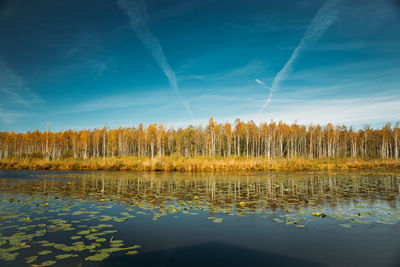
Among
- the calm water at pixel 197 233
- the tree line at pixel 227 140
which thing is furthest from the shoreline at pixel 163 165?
the tree line at pixel 227 140

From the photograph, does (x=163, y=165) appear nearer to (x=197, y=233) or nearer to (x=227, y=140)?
(x=197, y=233)

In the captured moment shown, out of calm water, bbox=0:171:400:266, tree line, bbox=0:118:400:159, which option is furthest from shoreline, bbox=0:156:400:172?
tree line, bbox=0:118:400:159

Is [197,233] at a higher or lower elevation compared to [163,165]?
lower

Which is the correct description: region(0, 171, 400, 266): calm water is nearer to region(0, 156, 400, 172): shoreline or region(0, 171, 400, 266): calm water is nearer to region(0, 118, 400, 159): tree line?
region(0, 156, 400, 172): shoreline

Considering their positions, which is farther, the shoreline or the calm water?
the shoreline

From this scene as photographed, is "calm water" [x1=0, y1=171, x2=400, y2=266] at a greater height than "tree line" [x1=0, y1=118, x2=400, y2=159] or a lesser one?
lesser

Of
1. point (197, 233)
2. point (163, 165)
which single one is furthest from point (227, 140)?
point (197, 233)

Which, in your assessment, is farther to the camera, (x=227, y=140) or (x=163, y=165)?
(x=227, y=140)

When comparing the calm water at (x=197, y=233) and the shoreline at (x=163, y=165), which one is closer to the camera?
the calm water at (x=197, y=233)

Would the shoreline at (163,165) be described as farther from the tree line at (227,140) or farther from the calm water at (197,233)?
the tree line at (227,140)

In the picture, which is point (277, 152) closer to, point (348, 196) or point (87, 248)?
point (348, 196)

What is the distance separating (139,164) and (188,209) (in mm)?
22943

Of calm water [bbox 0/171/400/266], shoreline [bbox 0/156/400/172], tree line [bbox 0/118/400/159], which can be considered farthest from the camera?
tree line [bbox 0/118/400/159]

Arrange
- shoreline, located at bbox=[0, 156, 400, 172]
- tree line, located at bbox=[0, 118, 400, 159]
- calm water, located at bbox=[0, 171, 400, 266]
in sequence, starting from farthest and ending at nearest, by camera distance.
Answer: tree line, located at bbox=[0, 118, 400, 159], shoreline, located at bbox=[0, 156, 400, 172], calm water, located at bbox=[0, 171, 400, 266]
